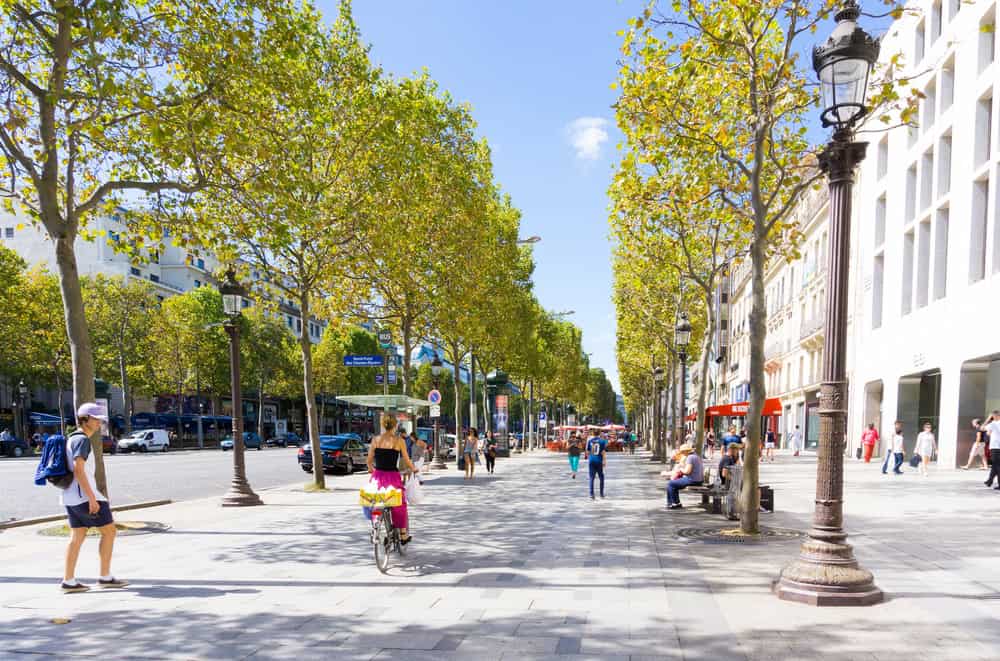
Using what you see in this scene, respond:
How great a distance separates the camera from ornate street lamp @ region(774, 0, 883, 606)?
20.8ft

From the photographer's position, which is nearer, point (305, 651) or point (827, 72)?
point (305, 651)

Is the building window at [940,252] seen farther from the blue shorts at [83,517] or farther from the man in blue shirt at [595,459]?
the blue shorts at [83,517]

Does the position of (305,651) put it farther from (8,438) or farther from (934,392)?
(8,438)

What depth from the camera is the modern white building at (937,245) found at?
2127 cm

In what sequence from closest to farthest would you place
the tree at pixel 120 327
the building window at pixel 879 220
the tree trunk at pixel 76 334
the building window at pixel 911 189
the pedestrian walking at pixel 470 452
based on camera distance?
the tree trunk at pixel 76 334
the pedestrian walking at pixel 470 452
the building window at pixel 911 189
the building window at pixel 879 220
the tree at pixel 120 327

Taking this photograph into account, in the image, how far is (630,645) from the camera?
17.2 feet

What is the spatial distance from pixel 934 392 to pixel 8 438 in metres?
45.8

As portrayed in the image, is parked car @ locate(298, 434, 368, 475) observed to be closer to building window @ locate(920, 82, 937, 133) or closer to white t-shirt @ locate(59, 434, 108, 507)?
white t-shirt @ locate(59, 434, 108, 507)

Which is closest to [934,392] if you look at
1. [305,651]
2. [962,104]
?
[962,104]

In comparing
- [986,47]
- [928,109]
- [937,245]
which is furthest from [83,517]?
[928,109]

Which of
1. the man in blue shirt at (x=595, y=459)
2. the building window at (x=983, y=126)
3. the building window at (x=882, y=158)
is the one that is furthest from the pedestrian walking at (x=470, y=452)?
the building window at (x=882, y=158)

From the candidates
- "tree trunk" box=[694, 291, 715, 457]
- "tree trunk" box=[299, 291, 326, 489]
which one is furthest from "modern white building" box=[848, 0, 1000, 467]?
"tree trunk" box=[299, 291, 326, 489]

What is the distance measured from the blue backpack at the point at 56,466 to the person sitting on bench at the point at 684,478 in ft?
34.9

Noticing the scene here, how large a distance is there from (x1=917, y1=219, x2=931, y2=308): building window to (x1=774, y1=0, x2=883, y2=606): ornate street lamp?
2247cm
